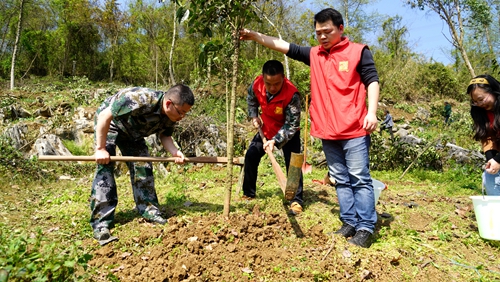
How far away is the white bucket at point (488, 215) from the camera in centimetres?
320

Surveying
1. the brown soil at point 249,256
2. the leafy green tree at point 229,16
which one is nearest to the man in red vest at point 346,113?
the leafy green tree at point 229,16

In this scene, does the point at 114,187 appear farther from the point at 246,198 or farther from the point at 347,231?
the point at 347,231

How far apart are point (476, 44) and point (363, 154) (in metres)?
29.5

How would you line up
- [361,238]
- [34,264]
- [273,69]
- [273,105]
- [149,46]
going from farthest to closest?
1. [149,46]
2. [273,105]
3. [273,69]
4. [361,238]
5. [34,264]

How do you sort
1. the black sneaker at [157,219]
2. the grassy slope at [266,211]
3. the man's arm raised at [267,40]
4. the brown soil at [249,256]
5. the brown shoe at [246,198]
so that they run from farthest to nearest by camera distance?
the brown shoe at [246,198] < the black sneaker at [157,219] < the man's arm raised at [267,40] < the grassy slope at [266,211] < the brown soil at [249,256]

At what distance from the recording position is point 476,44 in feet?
86.1

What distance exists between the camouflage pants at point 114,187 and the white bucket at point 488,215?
3.18 metres

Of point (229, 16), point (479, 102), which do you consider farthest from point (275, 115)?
point (479, 102)

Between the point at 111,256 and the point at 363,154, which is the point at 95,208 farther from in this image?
the point at 363,154

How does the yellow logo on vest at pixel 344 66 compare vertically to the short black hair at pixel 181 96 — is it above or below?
above

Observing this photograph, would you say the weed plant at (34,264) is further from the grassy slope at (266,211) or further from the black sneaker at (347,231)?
the black sneaker at (347,231)

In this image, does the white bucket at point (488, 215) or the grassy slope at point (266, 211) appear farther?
the white bucket at point (488, 215)

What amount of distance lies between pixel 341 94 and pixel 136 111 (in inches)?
72.6

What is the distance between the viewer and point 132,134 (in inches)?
132
